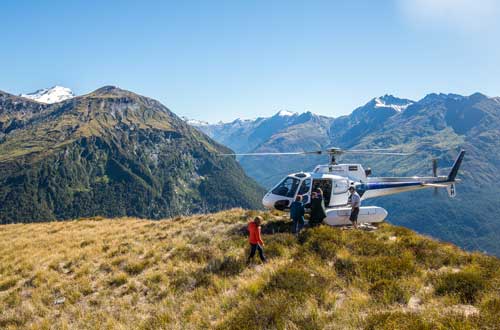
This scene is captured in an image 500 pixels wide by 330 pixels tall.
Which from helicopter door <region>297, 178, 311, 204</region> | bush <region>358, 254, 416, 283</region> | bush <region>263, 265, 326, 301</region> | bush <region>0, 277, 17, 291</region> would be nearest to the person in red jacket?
bush <region>263, 265, 326, 301</region>

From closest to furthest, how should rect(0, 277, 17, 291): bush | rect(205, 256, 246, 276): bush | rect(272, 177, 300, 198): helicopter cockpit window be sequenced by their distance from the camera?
rect(205, 256, 246, 276): bush < rect(0, 277, 17, 291): bush < rect(272, 177, 300, 198): helicopter cockpit window

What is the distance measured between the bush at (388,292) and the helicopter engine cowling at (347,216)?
7.99m

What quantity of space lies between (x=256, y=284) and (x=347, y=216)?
29.9ft

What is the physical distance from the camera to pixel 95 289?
1153 centimetres

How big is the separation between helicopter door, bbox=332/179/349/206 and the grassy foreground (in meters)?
2.65

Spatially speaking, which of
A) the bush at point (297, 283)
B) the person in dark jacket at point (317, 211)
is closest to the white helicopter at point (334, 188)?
the person in dark jacket at point (317, 211)

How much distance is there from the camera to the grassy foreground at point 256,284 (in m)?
7.02

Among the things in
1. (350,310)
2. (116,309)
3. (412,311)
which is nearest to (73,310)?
(116,309)

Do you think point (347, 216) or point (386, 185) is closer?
point (347, 216)

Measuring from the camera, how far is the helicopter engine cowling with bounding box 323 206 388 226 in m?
16.6

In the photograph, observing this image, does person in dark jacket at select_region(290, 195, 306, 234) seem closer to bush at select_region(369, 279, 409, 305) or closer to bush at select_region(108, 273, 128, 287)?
bush at select_region(369, 279, 409, 305)

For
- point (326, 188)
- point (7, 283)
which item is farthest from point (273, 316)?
point (7, 283)

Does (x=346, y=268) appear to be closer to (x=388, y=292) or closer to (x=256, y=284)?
(x=388, y=292)

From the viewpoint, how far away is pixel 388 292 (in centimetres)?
795
